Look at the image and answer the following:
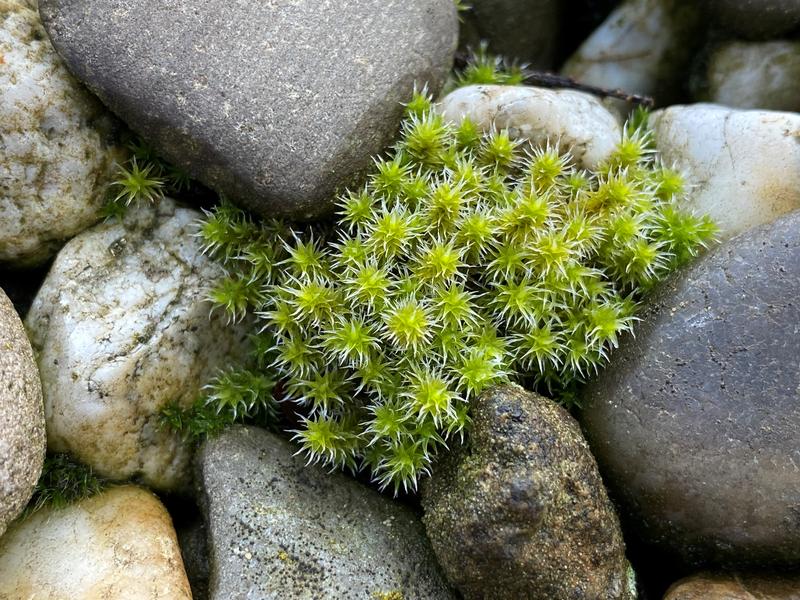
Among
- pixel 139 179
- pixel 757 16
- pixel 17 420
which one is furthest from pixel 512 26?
pixel 17 420

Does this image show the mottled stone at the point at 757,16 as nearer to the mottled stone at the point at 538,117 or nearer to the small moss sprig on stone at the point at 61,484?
the mottled stone at the point at 538,117

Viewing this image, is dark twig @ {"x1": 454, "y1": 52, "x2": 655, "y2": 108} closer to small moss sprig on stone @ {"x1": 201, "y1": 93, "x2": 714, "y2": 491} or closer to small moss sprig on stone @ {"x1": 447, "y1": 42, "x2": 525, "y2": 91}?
small moss sprig on stone @ {"x1": 447, "y1": 42, "x2": 525, "y2": 91}

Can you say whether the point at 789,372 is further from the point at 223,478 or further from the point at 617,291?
the point at 223,478

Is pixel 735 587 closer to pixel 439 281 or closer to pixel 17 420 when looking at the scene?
pixel 439 281

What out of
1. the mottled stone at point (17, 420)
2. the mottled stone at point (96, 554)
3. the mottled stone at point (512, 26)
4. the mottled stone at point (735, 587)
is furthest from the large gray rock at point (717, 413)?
the mottled stone at point (17, 420)

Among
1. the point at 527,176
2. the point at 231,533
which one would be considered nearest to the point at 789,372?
the point at 527,176

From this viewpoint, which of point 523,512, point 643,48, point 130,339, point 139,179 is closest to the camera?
point 523,512
